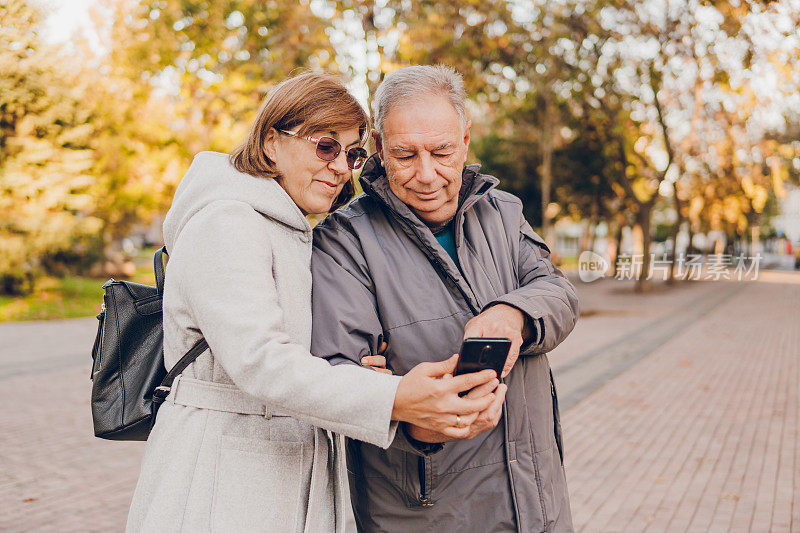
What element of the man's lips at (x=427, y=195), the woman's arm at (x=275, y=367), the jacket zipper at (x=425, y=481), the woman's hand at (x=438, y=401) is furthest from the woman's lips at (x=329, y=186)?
the jacket zipper at (x=425, y=481)

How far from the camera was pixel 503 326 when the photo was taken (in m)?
1.55

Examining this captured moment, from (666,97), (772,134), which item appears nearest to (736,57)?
(666,97)

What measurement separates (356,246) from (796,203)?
1936 inches

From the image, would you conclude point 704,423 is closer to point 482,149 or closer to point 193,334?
point 193,334

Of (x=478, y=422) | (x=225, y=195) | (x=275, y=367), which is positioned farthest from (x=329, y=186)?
(x=478, y=422)

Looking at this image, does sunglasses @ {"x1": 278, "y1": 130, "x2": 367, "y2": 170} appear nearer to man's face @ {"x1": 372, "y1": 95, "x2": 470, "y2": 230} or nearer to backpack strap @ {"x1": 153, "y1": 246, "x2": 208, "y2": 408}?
man's face @ {"x1": 372, "y1": 95, "x2": 470, "y2": 230}

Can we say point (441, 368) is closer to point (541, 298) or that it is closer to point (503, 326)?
point (503, 326)

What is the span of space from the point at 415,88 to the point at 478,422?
858mm

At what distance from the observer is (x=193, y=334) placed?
1526mm

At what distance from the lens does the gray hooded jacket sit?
1659 mm

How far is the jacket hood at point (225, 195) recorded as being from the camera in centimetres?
151

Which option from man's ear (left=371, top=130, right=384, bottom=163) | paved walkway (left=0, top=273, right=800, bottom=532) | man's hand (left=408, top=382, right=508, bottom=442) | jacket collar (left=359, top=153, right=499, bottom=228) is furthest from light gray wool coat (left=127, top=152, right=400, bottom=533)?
paved walkway (left=0, top=273, right=800, bottom=532)

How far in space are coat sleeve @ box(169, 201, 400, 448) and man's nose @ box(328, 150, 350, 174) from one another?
1.11 feet

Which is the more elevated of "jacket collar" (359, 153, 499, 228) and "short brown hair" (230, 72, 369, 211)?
"short brown hair" (230, 72, 369, 211)
